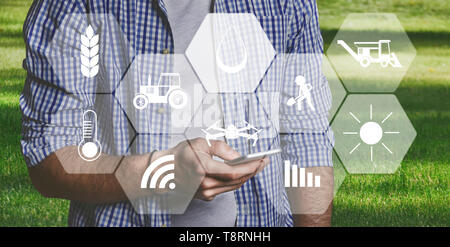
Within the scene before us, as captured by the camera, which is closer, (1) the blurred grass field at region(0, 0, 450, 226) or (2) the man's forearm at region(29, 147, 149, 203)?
(2) the man's forearm at region(29, 147, 149, 203)

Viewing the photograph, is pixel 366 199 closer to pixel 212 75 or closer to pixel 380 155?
pixel 380 155

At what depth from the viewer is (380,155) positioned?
158 cm

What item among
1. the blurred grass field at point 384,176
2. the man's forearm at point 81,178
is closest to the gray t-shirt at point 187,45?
the man's forearm at point 81,178

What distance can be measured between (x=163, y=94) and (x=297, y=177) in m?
0.34

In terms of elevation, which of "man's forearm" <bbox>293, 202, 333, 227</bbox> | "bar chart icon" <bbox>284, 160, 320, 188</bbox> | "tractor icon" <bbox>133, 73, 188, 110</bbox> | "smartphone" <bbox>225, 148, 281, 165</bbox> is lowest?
"man's forearm" <bbox>293, 202, 333, 227</bbox>

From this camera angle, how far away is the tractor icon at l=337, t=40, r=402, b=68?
1.56 metres

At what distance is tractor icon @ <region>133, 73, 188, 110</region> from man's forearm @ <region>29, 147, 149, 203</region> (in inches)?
3.9

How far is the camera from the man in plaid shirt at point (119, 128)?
129cm
